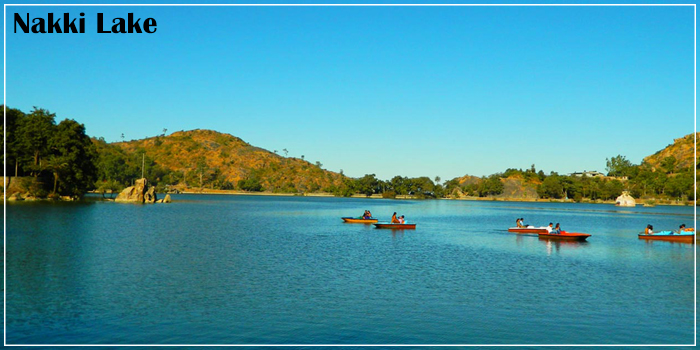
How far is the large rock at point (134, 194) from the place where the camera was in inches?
4510

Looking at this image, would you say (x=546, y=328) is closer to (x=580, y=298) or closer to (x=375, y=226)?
(x=580, y=298)

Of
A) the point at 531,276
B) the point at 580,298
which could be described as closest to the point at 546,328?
the point at 580,298

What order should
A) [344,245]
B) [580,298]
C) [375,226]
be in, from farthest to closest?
1. [375,226]
2. [344,245]
3. [580,298]

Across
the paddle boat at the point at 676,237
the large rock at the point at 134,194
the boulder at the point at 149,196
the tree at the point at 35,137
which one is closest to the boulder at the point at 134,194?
the large rock at the point at 134,194

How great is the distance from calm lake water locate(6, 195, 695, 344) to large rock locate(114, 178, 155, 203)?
2823 inches

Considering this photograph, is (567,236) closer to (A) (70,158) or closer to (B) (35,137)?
(A) (70,158)

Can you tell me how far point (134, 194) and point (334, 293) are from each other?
10201cm

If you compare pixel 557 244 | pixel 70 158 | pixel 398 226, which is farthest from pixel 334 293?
pixel 70 158

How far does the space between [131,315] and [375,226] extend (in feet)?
156

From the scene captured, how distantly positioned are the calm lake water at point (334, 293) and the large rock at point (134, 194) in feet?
235

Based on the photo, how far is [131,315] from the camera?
19.7 m

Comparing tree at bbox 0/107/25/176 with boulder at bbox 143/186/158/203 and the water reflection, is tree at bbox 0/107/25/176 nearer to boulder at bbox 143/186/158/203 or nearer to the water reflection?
→ boulder at bbox 143/186/158/203

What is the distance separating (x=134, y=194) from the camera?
115875 mm

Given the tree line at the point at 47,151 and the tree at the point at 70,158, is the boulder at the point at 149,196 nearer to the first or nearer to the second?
the tree at the point at 70,158
